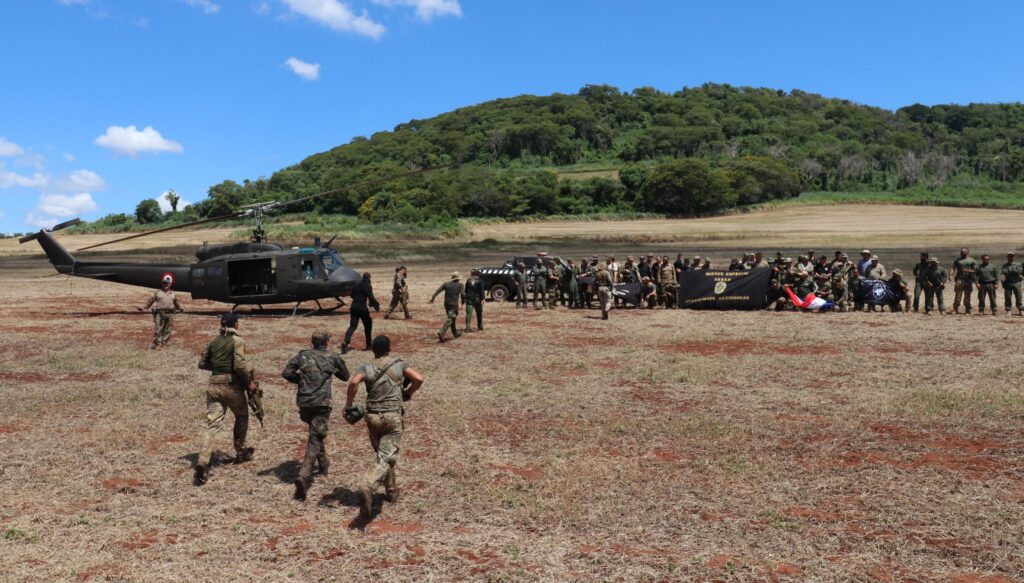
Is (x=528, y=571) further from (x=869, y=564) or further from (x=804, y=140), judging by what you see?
(x=804, y=140)

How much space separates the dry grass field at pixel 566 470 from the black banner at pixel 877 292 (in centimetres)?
556

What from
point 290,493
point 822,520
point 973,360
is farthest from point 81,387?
point 973,360

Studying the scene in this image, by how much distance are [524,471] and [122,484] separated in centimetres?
473

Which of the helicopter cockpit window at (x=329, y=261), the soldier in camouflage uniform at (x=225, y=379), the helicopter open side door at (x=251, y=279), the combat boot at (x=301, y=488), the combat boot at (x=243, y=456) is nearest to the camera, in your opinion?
the combat boot at (x=301, y=488)

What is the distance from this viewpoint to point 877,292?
74.3 feet

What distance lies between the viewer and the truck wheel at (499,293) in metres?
27.4

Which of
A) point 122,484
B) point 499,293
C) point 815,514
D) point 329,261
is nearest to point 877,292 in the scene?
point 499,293

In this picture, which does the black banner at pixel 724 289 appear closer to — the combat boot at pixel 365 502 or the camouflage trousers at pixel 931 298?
the camouflage trousers at pixel 931 298

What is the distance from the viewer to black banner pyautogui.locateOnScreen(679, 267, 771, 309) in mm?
23781

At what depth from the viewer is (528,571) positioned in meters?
6.16

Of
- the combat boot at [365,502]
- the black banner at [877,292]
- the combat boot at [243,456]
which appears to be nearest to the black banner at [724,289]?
the black banner at [877,292]

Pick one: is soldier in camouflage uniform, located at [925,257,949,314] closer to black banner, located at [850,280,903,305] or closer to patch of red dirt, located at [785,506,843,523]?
black banner, located at [850,280,903,305]

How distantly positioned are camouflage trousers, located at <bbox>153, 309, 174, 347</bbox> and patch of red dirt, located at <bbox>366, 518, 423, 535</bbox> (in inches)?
478

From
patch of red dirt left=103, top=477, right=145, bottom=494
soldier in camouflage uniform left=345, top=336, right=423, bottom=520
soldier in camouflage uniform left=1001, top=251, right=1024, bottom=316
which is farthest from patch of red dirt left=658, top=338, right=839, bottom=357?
patch of red dirt left=103, top=477, right=145, bottom=494
